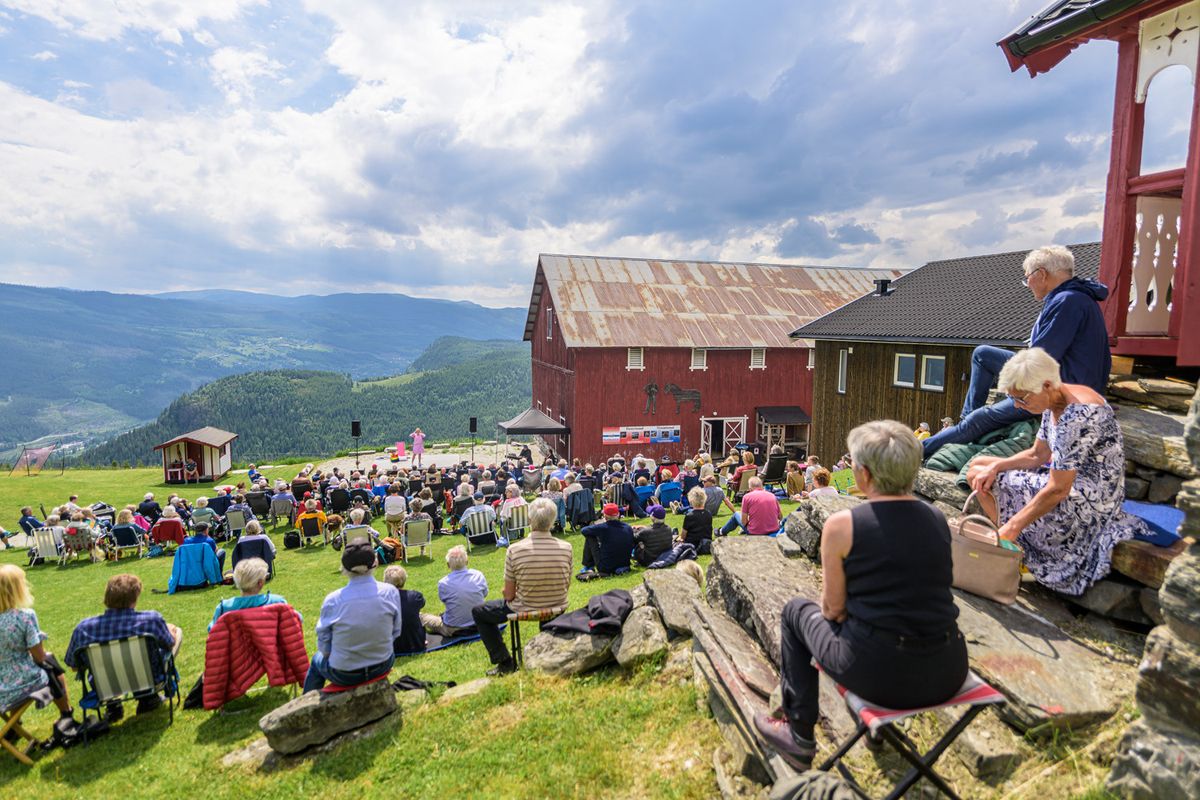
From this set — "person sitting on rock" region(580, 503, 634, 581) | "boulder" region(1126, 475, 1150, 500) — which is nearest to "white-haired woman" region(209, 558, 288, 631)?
"person sitting on rock" region(580, 503, 634, 581)

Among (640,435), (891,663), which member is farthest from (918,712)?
(640,435)

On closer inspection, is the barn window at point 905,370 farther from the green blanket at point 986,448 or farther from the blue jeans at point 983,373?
the green blanket at point 986,448

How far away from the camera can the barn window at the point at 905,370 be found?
17516mm

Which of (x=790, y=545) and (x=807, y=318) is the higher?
(x=807, y=318)

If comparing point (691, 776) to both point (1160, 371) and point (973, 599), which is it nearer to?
point (973, 599)

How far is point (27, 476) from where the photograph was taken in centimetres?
2606

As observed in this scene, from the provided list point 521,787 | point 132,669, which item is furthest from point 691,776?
point 132,669

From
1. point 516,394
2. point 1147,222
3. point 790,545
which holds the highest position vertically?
point 1147,222

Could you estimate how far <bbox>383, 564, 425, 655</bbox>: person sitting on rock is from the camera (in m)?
6.30

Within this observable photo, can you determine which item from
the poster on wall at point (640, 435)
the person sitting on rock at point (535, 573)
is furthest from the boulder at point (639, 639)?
the poster on wall at point (640, 435)

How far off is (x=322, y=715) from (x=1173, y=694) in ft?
16.0

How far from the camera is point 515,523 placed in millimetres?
12289

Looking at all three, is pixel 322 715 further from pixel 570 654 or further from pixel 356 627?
pixel 570 654

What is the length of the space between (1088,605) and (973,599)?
623mm
